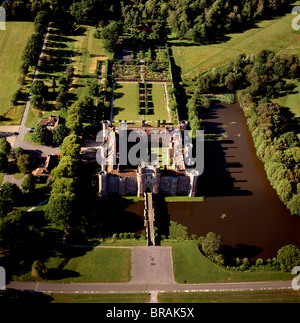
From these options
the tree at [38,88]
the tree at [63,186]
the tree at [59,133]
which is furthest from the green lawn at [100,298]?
the tree at [38,88]

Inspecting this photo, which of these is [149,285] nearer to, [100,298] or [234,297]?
[100,298]

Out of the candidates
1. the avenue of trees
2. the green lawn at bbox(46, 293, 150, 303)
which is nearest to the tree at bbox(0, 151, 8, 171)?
the green lawn at bbox(46, 293, 150, 303)

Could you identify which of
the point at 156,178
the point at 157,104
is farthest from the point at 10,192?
the point at 157,104

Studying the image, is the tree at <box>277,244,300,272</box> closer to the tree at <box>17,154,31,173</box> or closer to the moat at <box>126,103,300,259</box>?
the moat at <box>126,103,300,259</box>

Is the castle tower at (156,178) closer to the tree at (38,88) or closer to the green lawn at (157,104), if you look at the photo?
the green lawn at (157,104)

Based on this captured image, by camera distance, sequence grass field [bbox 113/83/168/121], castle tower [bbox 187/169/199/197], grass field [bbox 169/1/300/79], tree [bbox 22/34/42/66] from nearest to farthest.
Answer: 1. castle tower [bbox 187/169/199/197]
2. grass field [bbox 113/83/168/121]
3. tree [bbox 22/34/42/66]
4. grass field [bbox 169/1/300/79]
